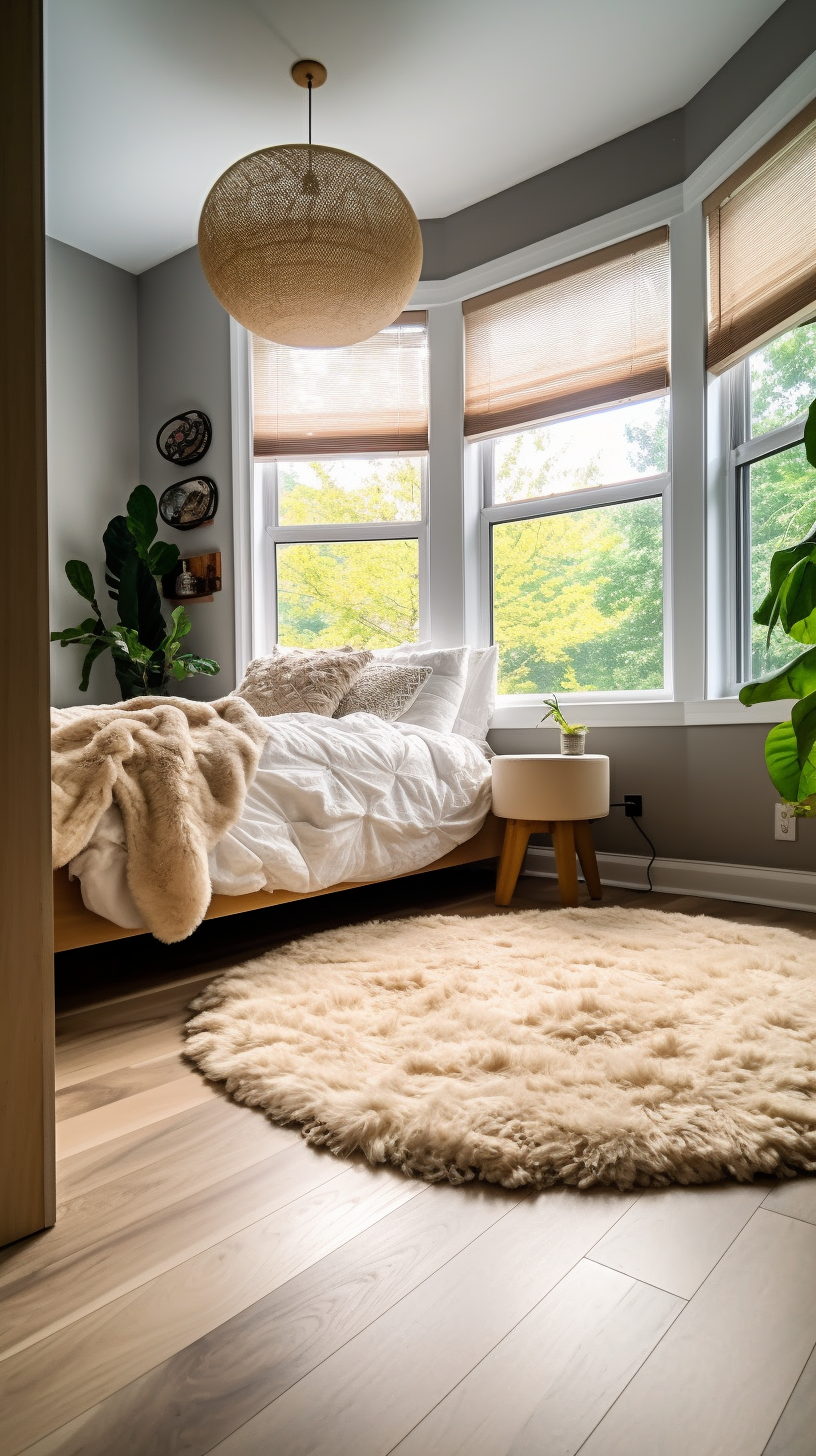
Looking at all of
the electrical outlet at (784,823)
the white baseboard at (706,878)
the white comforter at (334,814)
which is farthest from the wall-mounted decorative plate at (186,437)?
the electrical outlet at (784,823)

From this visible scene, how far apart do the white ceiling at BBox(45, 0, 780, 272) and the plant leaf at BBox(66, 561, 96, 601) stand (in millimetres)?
1568

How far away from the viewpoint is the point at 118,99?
3.08 meters

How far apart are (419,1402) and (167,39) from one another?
360 centimetres

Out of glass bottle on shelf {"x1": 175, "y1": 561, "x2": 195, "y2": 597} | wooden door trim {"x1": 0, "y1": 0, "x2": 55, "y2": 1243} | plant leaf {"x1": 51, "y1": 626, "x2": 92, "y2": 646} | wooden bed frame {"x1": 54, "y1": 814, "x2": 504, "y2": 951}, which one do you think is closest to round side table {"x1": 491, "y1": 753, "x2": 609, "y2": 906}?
wooden bed frame {"x1": 54, "y1": 814, "x2": 504, "y2": 951}

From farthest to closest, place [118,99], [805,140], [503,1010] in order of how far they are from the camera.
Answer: [118,99] → [805,140] → [503,1010]

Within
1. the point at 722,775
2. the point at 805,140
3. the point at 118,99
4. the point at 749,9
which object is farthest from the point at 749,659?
the point at 118,99

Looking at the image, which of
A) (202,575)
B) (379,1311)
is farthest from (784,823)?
(202,575)

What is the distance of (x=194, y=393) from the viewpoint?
418 cm

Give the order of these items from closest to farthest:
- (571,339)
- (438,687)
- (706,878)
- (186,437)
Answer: (706,878)
(438,687)
(571,339)
(186,437)

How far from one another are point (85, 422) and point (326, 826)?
2996 millimetres

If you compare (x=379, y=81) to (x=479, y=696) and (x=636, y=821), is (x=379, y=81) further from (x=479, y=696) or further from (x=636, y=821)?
(x=636, y=821)

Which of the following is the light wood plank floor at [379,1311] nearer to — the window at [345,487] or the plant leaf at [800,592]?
the plant leaf at [800,592]

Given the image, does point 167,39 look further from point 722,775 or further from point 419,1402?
point 419,1402

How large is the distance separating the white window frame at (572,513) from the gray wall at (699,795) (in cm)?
16
